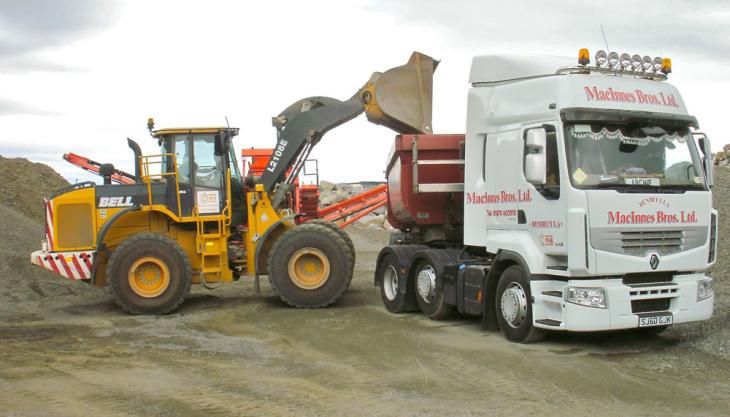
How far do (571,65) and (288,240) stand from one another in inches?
217

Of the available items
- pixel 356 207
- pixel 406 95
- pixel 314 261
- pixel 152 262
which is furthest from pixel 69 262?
pixel 406 95

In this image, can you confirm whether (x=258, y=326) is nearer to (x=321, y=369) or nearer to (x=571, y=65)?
(x=321, y=369)

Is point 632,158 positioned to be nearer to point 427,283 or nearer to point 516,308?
point 516,308

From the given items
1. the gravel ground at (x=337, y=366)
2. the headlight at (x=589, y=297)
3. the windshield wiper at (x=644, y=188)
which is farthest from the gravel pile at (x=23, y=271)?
the windshield wiper at (x=644, y=188)

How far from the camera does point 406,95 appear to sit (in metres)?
13.4

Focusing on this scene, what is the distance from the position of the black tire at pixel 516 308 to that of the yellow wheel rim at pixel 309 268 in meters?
3.89

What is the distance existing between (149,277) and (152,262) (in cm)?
28

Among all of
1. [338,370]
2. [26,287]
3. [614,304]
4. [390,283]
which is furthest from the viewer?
[26,287]

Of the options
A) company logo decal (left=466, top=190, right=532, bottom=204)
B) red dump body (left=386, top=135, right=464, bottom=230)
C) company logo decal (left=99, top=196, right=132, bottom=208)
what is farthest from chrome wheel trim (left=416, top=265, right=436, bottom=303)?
company logo decal (left=99, top=196, right=132, bottom=208)

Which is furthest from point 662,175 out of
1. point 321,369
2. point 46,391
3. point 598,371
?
point 46,391

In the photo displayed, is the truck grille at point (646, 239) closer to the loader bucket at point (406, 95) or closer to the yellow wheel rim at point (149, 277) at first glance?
the loader bucket at point (406, 95)

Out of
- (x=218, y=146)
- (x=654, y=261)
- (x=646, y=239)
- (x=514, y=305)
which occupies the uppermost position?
(x=218, y=146)

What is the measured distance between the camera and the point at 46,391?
7547 millimetres

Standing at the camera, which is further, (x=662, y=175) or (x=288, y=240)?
(x=288, y=240)
